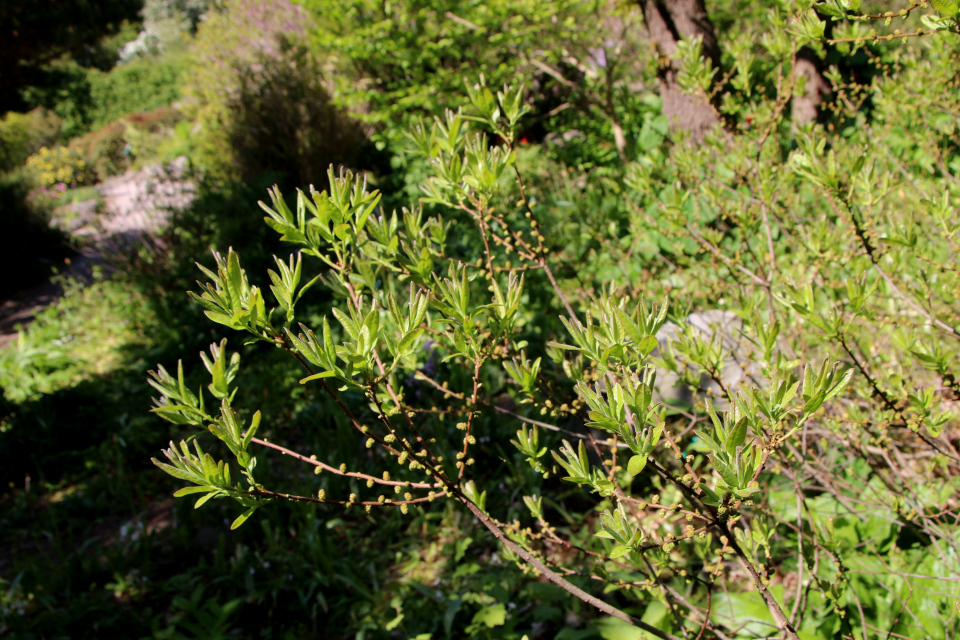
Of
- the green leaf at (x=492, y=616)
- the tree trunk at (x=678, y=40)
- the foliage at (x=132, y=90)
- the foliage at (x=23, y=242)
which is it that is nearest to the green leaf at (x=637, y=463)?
the green leaf at (x=492, y=616)

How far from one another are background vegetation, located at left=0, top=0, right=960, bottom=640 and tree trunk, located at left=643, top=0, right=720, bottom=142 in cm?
2

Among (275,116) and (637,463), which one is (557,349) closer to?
(637,463)

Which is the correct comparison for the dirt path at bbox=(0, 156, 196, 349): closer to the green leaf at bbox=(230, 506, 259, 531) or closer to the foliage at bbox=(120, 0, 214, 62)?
the green leaf at bbox=(230, 506, 259, 531)

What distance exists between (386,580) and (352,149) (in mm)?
6001

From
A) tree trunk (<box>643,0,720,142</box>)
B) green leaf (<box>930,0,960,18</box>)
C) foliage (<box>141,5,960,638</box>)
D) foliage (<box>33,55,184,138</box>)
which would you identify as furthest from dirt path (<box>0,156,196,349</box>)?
foliage (<box>33,55,184,138</box>)

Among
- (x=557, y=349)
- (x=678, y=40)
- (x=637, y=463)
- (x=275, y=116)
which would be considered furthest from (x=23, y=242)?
(x=637, y=463)

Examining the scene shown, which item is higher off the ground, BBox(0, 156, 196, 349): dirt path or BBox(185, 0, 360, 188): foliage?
BBox(185, 0, 360, 188): foliage

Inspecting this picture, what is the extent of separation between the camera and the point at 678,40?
4246mm

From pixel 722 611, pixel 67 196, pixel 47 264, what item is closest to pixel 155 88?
pixel 67 196

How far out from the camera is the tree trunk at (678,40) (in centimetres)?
415

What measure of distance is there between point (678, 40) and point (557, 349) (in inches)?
147

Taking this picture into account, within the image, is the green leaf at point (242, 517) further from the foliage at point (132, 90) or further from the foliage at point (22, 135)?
the foliage at point (132, 90)

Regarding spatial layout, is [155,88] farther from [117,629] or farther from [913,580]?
[913,580]

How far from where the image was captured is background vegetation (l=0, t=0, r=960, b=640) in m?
1.27
